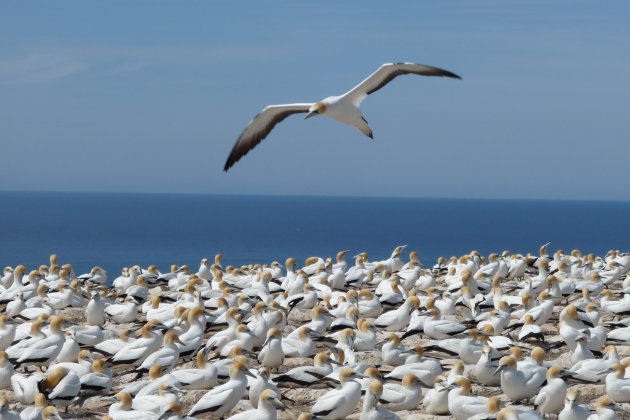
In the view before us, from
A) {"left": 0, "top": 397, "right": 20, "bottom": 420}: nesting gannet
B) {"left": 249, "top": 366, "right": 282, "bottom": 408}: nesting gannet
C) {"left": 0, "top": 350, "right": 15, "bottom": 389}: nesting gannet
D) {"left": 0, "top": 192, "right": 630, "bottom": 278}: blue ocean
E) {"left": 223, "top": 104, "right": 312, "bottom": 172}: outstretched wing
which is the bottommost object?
{"left": 0, "top": 192, "right": 630, "bottom": 278}: blue ocean

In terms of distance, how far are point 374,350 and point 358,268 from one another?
6842 mm

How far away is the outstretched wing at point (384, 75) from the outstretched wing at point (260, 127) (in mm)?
738

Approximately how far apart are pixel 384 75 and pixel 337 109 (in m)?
0.74

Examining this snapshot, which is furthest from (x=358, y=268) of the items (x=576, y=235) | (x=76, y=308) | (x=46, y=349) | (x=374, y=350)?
(x=576, y=235)


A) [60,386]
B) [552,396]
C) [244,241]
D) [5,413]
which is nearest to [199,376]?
[60,386]

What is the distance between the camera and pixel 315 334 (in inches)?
447

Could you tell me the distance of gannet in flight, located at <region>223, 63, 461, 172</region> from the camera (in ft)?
42.9

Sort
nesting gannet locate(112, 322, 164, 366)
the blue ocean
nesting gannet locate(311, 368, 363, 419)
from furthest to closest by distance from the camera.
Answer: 1. the blue ocean
2. nesting gannet locate(112, 322, 164, 366)
3. nesting gannet locate(311, 368, 363, 419)

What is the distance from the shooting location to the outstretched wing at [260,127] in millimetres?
13859

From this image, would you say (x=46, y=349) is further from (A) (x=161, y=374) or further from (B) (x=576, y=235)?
(B) (x=576, y=235)

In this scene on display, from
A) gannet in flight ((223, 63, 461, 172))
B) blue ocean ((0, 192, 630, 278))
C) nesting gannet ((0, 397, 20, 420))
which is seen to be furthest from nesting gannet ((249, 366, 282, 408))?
blue ocean ((0, 192, 630, 278))

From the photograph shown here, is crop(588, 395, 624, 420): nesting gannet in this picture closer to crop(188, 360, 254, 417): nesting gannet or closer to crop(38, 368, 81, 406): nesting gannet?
crop(188, 360, 254, 417): nesting gannet

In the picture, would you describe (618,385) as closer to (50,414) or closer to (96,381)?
(96,381)

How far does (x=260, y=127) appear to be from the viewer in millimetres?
14023
